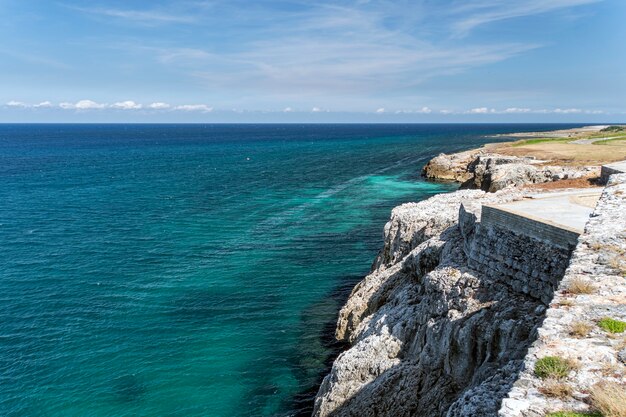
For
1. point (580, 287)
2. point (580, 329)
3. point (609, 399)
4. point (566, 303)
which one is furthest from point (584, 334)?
point (609, 399)

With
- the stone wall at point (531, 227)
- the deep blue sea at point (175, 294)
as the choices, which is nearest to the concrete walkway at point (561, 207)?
the stone wall at point (531, 227)

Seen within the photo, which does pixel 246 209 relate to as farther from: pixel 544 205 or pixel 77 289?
pixel 544 205

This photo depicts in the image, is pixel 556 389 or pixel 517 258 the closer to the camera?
pixel 556 389

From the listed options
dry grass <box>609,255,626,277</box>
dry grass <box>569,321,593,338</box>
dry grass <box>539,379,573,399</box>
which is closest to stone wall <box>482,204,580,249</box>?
dry grass <box>609,255,626,277</box>

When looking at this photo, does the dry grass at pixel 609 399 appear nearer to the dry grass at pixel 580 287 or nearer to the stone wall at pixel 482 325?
the stone wall at pixel 482 325

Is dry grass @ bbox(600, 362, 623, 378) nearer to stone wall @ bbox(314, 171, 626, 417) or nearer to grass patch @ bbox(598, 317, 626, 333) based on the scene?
stone wall @ bbox(314, 171, 626, 417)

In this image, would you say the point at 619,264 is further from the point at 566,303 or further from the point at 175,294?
the point at 175,294
